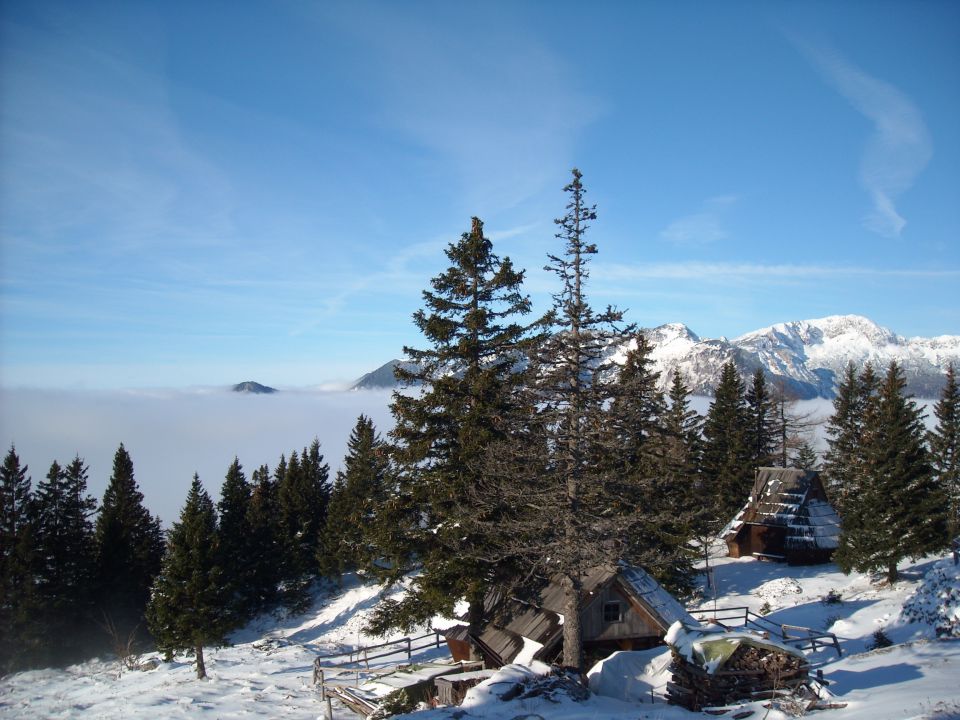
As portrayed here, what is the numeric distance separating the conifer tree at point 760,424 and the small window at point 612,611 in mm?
34026

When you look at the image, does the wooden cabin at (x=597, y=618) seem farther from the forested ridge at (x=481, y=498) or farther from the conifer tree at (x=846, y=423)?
the conifer tree at (x=846, y=423)

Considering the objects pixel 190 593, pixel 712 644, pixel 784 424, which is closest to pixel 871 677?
pixel 712 644

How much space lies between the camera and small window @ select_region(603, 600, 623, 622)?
2117 centimetres

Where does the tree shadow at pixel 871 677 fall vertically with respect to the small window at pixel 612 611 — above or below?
below

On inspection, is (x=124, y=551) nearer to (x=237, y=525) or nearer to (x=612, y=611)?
(x=237, y=525)

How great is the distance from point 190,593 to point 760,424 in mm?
44397

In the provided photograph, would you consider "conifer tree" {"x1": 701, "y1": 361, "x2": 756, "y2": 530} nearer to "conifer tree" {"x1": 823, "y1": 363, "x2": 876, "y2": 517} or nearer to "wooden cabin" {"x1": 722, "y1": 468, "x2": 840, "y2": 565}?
"wooden cabin" {"x1": 722, "y1": 468, "x2": 840, "y2": 565}

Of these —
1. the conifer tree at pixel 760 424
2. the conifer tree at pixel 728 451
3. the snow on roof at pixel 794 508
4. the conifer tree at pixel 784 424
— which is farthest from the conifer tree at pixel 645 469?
the conifer tree at pixel 784 424

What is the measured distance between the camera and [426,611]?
806 inches

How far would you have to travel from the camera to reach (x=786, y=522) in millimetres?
41969

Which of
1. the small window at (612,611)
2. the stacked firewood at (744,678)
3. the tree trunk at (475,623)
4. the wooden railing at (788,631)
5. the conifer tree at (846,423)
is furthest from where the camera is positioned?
the conifer tree at (846,423)

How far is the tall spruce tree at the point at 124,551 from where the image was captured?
46062mm

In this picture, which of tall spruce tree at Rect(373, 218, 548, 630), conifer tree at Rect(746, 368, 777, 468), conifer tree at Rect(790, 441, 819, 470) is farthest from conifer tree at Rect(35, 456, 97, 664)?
conifer tree at Rect(790, 441, 819, 470)

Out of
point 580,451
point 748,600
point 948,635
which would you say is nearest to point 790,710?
point 580,451
